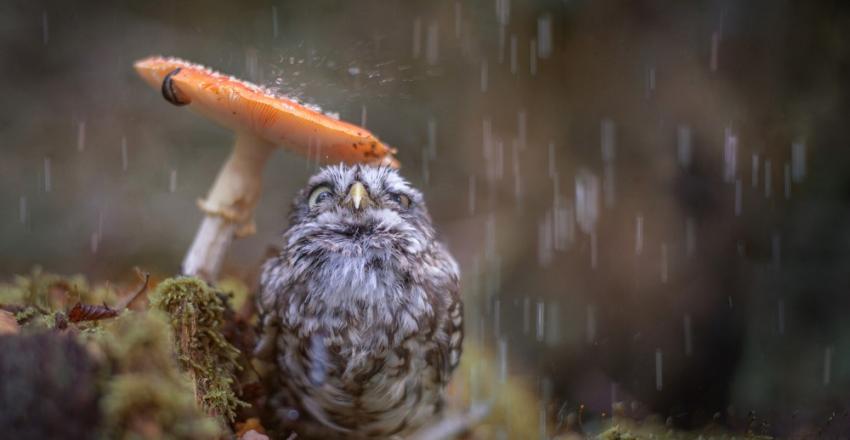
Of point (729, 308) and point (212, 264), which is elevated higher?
point (212, 264)

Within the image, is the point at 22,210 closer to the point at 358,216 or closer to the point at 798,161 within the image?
the point at 358,216

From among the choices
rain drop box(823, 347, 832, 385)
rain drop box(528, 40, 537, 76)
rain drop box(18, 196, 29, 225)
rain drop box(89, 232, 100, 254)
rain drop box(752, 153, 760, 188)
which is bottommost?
rain drop box(823, 347, 832, 385)

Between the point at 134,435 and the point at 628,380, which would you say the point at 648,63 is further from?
the point at 134,435

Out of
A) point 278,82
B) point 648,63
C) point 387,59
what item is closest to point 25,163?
point 387,59

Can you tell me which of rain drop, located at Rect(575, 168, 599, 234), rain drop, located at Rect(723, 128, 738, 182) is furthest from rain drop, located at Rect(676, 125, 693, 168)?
rain drop, located at Rect(575, 168, 599, 234)

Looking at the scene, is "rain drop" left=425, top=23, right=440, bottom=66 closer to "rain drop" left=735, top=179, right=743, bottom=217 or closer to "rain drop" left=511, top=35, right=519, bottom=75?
"rain drop" left=511, top=35, right=519, bottom=75

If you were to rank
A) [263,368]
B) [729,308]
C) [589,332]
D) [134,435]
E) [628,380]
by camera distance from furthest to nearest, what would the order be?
[589,332], [628,380], [729,308], [263,368], [134,435]
